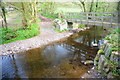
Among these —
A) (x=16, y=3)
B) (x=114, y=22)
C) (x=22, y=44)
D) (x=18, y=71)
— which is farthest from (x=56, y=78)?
(x=16, y=3)

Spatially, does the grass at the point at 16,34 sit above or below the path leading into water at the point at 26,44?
above

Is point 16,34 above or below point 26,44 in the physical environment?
above

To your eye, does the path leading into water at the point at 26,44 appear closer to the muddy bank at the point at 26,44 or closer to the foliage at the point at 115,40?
the muddy bank at the point at 26,44

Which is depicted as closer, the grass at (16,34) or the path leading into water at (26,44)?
the path leading into water at (26,44)

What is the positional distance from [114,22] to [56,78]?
7943 millimetres

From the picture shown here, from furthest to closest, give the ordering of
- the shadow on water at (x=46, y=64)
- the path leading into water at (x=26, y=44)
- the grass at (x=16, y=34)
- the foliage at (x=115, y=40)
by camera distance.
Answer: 1. the grass at (x=16, y=34)
2. the path leading into water at (x=26, y=44)
3. the shadow on water at (x=46, y=64)
4. the foliage at (x=115, y=40)

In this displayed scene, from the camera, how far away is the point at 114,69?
16.9ft

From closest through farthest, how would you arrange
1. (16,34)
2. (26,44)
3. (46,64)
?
(46,64) → (26,44) → (16,34)

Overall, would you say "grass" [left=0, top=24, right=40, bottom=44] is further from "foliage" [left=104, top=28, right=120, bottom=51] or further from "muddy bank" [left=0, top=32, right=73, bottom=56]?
"foliage" [left=104, top=28, right=120, bottom=51]

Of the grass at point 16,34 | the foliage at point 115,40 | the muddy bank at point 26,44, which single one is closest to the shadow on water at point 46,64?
the muddy bank at point 26,44

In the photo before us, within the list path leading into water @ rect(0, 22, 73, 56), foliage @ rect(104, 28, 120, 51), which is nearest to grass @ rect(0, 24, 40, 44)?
path leading into water @ rect(0, 22, 73, 56)

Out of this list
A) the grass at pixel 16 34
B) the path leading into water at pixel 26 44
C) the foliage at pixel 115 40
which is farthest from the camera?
the grass at pixel 16 34

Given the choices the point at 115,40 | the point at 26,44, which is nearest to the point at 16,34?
the point at 26,44

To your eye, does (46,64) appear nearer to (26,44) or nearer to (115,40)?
(26,44)
